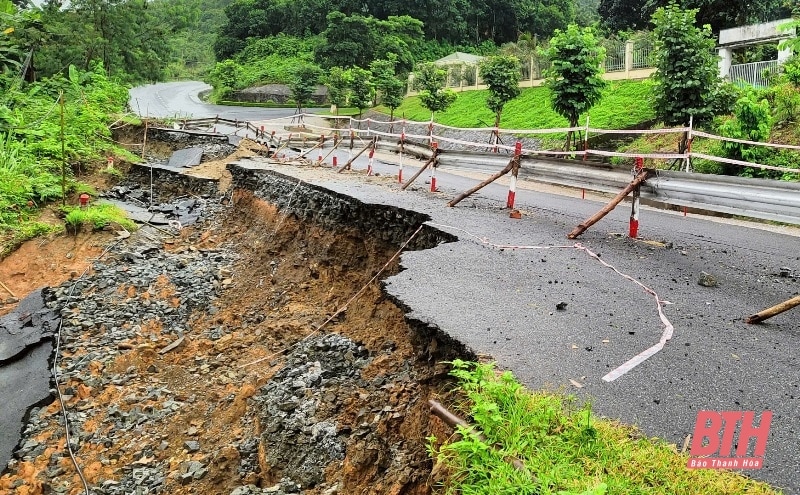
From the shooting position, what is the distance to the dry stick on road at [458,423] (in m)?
2.60

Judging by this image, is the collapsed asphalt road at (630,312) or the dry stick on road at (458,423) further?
the collapsed asphalt road at (630,312)

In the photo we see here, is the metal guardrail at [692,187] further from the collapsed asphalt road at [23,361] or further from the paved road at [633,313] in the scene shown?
the collapsed asphalt road at [23,361]

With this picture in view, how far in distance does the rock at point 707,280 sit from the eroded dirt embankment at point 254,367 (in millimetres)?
2883

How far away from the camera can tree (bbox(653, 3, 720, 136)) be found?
1314cm

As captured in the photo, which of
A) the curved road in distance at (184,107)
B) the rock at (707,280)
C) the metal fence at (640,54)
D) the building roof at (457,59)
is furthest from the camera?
the building roof at (457,59)

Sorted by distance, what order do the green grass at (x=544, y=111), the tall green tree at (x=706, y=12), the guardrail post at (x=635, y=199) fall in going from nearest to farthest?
the guardrail post at (x=635, y=199) → the green grass at (x=544, y=111) → the tall green tree at (x=706, y=12)

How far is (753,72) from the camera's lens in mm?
19312

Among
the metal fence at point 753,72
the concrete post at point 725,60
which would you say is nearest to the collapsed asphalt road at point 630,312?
the metal fence at point 753,72

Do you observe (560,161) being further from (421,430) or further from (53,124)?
(53,124)

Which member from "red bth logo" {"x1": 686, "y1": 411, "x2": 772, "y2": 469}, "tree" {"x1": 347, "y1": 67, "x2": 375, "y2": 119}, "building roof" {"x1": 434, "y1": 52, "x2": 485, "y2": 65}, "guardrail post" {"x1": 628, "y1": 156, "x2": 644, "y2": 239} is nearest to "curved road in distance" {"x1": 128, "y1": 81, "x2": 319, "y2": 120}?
"tree" {"x1": 347, "y1": 67, "x2": 375, "y2": 119}

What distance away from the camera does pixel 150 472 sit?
18.6 ft

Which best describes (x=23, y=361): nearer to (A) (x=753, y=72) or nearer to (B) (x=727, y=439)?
(B) (x=727, y=439)

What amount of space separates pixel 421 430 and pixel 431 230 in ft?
12.2

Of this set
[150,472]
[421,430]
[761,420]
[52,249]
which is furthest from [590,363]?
[52,249]
